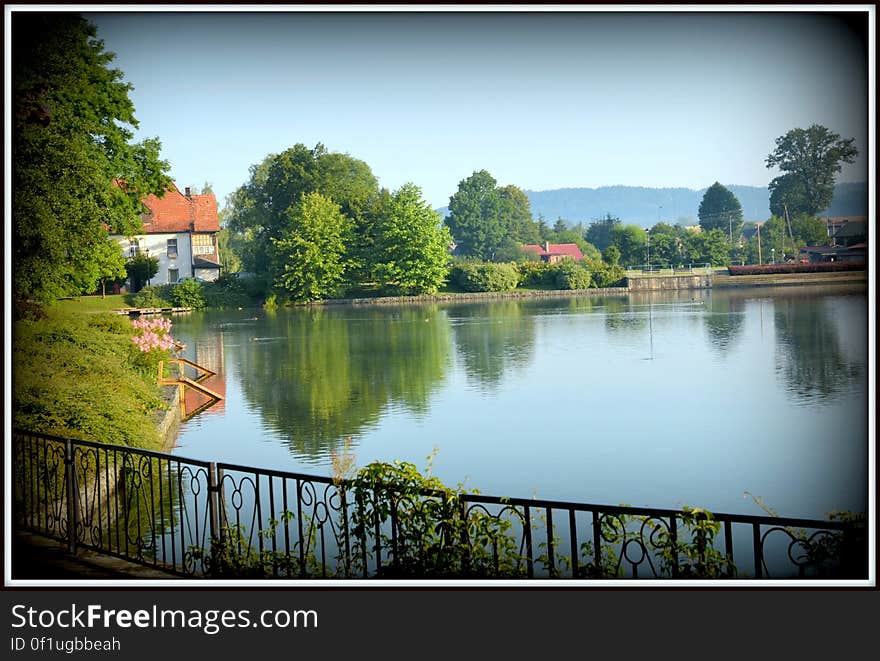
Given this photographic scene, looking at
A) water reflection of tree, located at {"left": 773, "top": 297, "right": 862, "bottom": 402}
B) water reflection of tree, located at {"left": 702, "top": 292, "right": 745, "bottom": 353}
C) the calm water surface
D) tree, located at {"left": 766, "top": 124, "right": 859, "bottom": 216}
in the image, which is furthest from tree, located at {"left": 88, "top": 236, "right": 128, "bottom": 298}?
tree, located at {"left": 766, "top": 124, "right": 859, "bottom": 216}

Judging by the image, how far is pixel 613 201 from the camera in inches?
4368

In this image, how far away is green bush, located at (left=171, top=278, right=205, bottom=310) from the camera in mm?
32688

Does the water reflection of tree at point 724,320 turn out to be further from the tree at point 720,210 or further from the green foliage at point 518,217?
the green foliage at point 518,217

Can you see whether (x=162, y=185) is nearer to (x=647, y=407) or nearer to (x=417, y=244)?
(x=647, y=407)

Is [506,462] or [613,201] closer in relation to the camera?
[506,462]

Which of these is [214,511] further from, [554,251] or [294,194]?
[554,251]

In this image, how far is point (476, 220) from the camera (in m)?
61.8

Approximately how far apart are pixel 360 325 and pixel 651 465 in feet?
57.1

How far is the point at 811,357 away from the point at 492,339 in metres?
6.65

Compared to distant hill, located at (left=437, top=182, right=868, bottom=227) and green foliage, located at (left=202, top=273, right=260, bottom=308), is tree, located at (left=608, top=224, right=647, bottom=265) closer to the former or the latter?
green foliage, located at (left=202, top=273, right=260, bottom=308)

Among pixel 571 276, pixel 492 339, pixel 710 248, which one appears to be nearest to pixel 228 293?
pixel 571 276

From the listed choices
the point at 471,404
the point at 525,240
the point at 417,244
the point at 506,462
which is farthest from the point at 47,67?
the point at 525,240

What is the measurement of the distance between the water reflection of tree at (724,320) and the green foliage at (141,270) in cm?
1884

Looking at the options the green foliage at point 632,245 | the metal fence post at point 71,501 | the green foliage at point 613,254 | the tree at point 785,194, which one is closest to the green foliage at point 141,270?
the tree at point 785,194
